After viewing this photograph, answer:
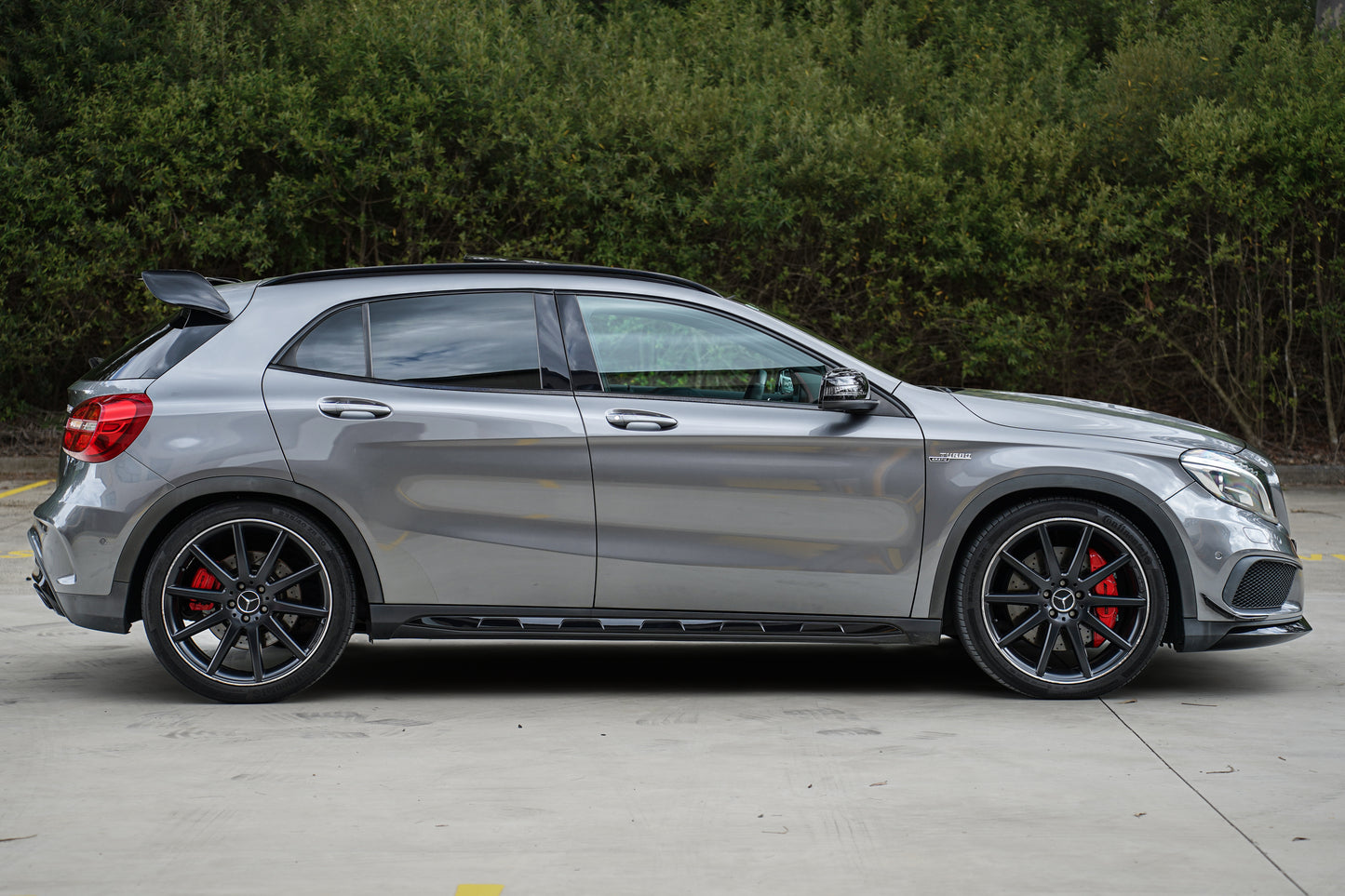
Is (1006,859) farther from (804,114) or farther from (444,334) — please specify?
(804,114)

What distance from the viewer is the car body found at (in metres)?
5.74

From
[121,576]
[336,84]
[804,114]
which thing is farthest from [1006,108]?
[121,576]

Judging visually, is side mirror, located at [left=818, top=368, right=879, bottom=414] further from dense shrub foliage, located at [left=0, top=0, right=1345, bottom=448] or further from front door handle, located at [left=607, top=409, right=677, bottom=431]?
dense shrub foliage, located at [left=0, top=0, right=1345, bottom=448]

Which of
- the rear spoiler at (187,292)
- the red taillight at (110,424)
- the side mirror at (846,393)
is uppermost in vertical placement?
the rear spoiler at (187,292)

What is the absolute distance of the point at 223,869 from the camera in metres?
3.92

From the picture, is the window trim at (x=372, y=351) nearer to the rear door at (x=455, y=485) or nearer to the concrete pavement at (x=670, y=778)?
the rear door at (x=455, y=485)

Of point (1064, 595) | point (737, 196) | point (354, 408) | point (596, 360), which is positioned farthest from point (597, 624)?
point (737, 196)

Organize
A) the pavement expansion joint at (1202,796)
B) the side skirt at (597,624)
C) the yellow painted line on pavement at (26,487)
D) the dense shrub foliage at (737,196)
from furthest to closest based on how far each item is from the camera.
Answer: the dense shrub foliage at (737,196) → the yellow painted line on pavement at (26,487) → the side skirt at (597,624) → the pavement expansion joint at (1202,796)

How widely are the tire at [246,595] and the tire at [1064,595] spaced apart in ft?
8.01

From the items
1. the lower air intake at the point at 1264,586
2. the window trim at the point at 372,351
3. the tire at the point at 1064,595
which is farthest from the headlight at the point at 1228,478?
the window trim at the point at 372,351

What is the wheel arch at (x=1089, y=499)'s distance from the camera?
580 cm

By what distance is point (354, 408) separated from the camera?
578 centimetres

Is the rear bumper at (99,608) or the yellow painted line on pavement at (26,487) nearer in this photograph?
the rear bumper at (99,608)

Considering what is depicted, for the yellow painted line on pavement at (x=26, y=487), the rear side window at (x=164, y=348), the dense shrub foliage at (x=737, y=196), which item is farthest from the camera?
the dense shrub foliage at (x=737, y=196)
